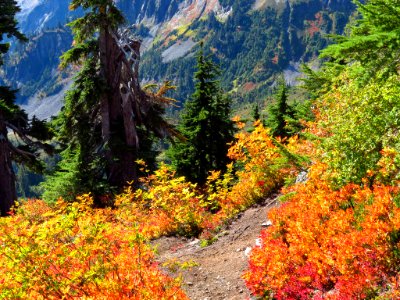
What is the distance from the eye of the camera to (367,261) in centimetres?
545

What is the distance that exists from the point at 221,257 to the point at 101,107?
11754 mm

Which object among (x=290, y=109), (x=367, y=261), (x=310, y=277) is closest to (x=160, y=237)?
(x=310, y=277)

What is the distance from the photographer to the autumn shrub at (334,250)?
208 inches

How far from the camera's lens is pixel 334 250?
5.86m

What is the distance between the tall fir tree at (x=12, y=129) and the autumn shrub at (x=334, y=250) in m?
15.0

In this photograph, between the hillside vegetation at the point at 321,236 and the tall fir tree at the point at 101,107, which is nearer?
the hillside vegetation at the point at 321,236

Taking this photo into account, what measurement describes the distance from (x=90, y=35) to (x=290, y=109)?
19555mm

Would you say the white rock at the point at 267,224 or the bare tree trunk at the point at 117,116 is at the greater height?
the bare tree trunk at the point at 117,116

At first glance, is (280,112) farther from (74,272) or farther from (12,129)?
(74,272)

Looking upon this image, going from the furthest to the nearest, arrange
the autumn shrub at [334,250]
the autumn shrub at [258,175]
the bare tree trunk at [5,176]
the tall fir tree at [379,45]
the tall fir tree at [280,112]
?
the tall fir tree at [280,112] → the bare tree trunk at [5,176] → the autumn shrub at [258,175] → the tall fir tree at [379,45] → the autumn shrub at [334,250]

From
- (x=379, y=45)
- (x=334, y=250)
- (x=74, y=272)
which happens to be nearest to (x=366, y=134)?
(x=379, y=45)

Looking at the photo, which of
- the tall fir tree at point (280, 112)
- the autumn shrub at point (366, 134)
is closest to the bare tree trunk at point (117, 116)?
the autumn shrub at point (366, 134)

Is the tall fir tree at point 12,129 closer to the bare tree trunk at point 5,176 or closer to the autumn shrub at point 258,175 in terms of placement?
the bare tree trunk at point 5,176

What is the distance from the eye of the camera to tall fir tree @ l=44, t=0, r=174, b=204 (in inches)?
662
